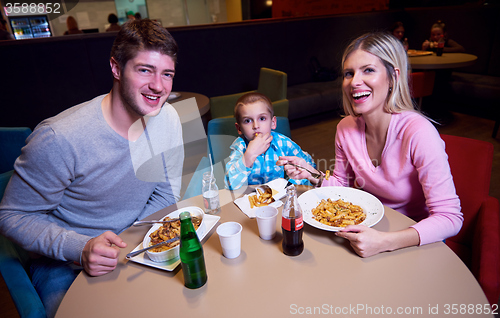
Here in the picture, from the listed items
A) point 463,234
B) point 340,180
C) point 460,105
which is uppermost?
point 340,180

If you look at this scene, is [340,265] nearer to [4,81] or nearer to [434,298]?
[434,298]

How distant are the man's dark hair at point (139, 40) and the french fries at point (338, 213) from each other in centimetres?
97

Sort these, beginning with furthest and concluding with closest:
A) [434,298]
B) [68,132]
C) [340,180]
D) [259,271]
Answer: [340,180] < [68,132] < [259,271] < [434,298]

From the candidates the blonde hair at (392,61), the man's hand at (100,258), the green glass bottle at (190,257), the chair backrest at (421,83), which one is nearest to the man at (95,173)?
the man's hand at (100,258)

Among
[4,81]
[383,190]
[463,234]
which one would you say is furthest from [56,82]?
[463,234]

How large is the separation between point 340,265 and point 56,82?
418 cm

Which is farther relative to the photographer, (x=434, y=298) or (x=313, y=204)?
(x=313, y=204)

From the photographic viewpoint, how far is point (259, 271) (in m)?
1.03

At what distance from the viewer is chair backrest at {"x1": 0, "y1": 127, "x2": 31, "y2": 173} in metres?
2.14

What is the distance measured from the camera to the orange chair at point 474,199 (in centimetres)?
124

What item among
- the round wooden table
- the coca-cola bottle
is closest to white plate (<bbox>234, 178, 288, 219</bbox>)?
the coca-cola bottle

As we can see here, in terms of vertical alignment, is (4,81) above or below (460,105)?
above

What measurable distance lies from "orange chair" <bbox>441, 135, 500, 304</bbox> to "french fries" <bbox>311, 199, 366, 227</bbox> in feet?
1.54

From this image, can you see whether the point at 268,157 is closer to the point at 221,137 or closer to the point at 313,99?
the point at 221,137
